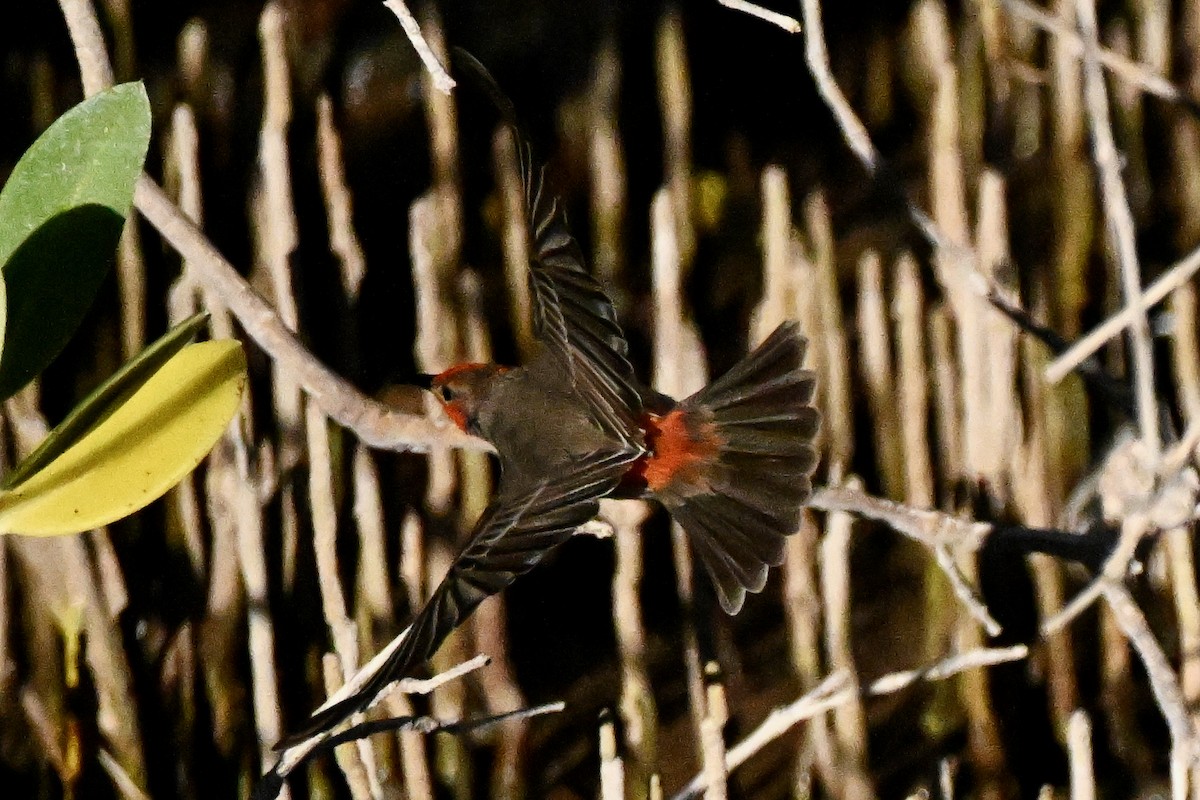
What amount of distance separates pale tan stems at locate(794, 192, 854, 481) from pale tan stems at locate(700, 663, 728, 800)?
52cm

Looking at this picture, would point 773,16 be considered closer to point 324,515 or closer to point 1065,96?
point 324,515

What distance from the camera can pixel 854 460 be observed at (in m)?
1.84

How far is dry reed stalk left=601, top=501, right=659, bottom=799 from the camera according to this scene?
1.51m

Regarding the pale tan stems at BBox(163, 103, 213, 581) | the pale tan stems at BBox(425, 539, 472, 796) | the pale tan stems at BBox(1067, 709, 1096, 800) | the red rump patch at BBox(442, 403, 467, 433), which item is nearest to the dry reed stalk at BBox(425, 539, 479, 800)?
the pale tan stems at BBox(425, 539, 472, 796)

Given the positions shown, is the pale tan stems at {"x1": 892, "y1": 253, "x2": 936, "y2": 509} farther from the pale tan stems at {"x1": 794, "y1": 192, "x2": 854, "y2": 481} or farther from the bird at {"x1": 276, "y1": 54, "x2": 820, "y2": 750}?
the bird at {"x1": 276, "y1": 54, "x2": 820, "y2": 750}

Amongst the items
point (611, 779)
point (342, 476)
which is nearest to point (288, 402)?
point (342, 476)

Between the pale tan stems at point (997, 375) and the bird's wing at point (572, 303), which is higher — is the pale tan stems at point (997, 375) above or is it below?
below

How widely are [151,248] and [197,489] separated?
24 cm

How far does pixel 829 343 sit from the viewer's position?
5.50ft

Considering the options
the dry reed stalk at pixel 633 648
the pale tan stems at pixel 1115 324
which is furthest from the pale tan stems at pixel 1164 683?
the dry reed stalk at pixel 633 648

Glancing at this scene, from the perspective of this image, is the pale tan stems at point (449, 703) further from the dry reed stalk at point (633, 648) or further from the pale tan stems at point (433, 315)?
the dry reed stalk at point (633, 648)

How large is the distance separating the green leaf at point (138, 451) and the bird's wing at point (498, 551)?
0.55ft

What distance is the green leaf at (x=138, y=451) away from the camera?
0.72m

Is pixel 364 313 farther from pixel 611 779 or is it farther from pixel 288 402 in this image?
pixel 611 779
